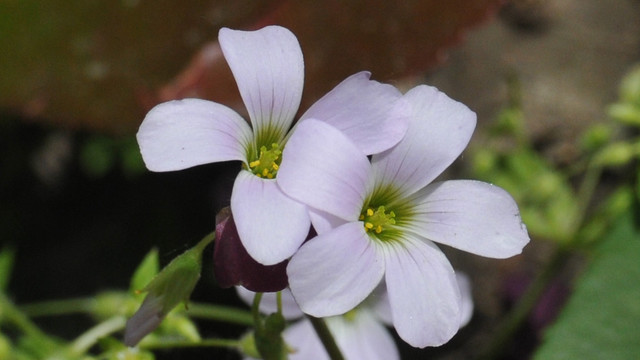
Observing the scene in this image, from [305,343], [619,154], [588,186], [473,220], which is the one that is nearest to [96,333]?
[305,343]

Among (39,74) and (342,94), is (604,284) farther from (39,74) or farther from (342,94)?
(39,74)

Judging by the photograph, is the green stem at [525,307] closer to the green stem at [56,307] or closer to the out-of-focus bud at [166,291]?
the green stem at [56,307]

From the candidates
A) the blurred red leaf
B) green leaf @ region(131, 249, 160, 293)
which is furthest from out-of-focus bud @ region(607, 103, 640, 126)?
green leaf @ region(131, 249, 160, 293)

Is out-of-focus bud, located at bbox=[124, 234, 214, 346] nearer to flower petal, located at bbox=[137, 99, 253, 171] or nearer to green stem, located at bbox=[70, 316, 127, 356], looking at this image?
flower petal, located at bbox=[137, 99, 253, 171]

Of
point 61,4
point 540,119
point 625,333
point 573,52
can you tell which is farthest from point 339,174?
point 573,52

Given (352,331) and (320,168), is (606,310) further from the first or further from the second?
(320,168)

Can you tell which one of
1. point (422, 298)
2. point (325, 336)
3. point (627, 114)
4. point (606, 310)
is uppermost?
point (422, 298)

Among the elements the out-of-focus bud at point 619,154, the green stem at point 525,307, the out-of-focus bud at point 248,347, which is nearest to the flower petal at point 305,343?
the out-of-focus bud at point 248,347
